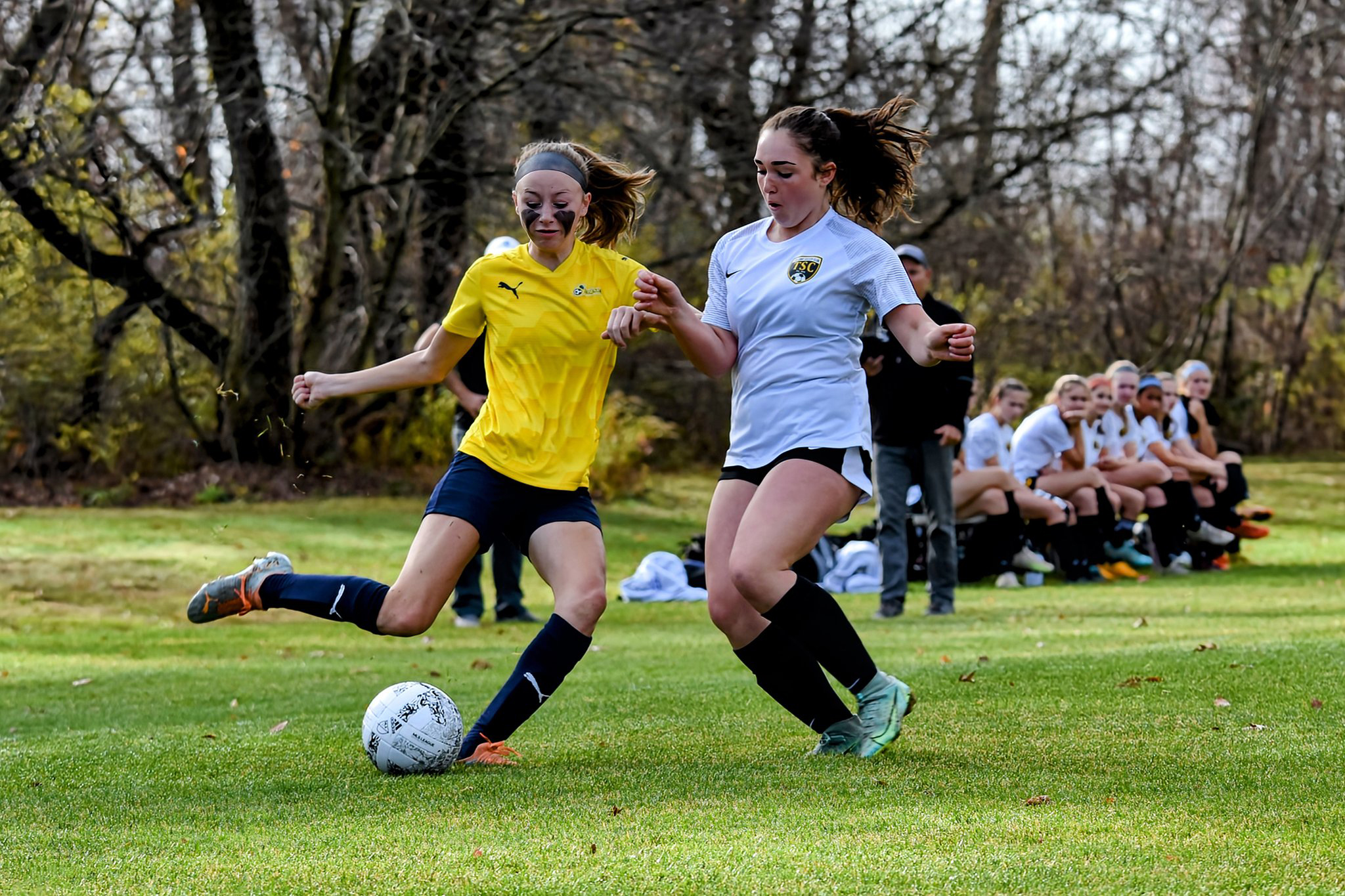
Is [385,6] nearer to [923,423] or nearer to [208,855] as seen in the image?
[923,423]

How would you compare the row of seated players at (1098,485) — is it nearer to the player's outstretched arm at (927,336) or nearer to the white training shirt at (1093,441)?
the white training shirt at (1093,441)

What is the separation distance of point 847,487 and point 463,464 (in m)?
1.40

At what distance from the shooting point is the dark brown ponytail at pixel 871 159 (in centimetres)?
→ 558

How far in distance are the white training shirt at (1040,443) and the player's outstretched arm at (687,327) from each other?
957 cm

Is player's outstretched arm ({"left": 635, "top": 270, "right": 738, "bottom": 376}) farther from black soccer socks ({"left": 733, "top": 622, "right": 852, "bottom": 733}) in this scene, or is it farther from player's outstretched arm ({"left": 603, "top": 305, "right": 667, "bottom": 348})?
black soccer socks ({"left": 733, "top": 622, "right": 852, "bottom": 733})

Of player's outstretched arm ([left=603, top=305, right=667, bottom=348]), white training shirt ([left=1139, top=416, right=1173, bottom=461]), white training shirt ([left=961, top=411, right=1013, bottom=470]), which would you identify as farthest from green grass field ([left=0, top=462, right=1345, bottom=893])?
white training shirt ([left=1139, top=416, right=1173, bottom=461])

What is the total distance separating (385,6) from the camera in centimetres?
1722

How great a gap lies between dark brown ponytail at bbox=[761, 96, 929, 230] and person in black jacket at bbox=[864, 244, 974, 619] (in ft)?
17.1

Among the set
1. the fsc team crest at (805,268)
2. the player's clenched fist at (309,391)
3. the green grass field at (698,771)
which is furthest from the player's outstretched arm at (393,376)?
the green grass field at (698,771)

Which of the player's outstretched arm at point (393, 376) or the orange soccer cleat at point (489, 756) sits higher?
the player's outstretched arm at point (393, 376)

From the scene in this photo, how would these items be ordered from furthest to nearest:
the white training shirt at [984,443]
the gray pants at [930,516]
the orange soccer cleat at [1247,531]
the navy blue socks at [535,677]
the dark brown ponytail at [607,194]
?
the orange soccer cleat at [1247,531], the white training shirt at [984,443], the gray pants at [930,516], the dark brown ponytail at [607,194], the navy blue socks at [535,677]

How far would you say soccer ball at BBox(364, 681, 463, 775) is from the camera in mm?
5238

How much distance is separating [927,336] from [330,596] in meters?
2.33

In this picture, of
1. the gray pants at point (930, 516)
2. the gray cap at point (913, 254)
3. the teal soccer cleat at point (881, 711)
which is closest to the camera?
the teal soccer cleat at point (881, 711)
